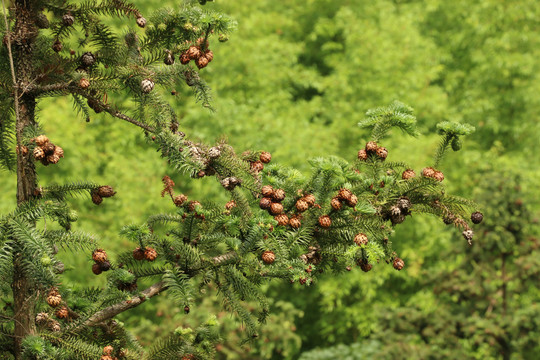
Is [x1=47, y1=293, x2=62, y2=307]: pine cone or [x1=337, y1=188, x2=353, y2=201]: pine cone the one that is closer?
[x1=47, y1=293, x2=62, y2=307]: pine cone

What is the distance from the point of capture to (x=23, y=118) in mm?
2676

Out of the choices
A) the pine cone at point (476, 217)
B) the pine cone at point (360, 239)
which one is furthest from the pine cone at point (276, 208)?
the pine cone at point (476, 217)

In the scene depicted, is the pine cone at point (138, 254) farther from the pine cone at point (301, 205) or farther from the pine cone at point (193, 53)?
the pine cone at point (193, 53)

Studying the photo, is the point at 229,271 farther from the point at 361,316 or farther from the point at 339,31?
the point at 339,31

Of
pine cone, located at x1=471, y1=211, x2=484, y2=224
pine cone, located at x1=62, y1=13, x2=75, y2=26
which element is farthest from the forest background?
pine cone, located at x1=471, y1=211, x2=484, y2=224

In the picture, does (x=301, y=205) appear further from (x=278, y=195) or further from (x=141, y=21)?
(x=141, y=21)

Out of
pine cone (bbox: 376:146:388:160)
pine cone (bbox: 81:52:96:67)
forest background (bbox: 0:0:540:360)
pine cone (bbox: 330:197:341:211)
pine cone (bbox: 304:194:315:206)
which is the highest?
pine cone (bbox: 376:146:388:160)

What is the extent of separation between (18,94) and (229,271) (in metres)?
1.21

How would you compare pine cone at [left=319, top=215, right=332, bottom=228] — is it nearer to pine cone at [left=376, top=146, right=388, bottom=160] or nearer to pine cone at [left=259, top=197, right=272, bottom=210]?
pine cone at [left=259, top=197, right=272, bottom=210]

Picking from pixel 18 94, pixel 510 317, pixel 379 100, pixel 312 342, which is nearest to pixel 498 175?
pixel 510 317

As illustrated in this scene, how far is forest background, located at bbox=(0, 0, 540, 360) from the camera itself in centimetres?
855

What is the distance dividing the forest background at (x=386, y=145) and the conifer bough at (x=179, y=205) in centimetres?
569

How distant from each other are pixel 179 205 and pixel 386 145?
10.2m

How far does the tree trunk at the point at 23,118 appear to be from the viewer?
2.52m
